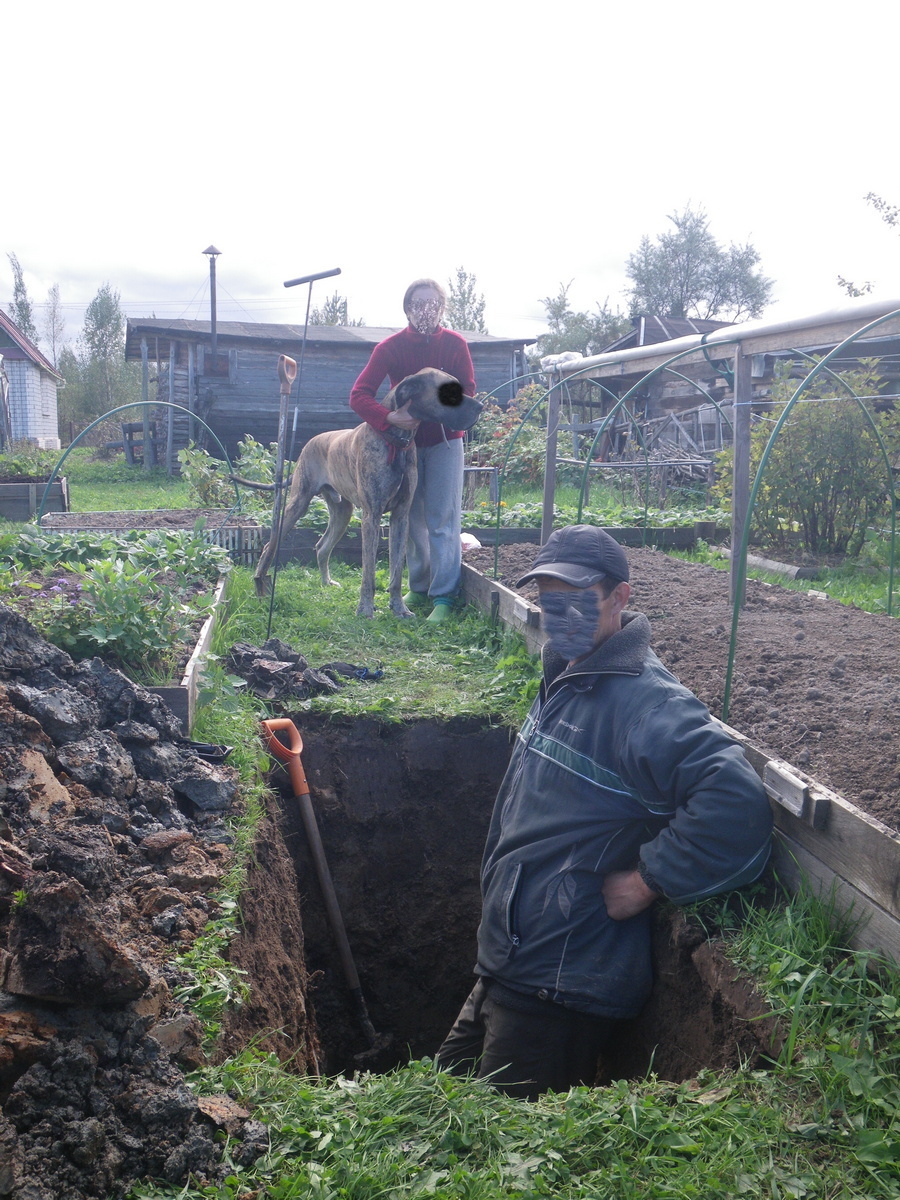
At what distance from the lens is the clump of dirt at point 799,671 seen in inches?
120

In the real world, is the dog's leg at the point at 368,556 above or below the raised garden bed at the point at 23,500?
below

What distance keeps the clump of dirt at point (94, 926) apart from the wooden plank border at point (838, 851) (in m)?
1.67

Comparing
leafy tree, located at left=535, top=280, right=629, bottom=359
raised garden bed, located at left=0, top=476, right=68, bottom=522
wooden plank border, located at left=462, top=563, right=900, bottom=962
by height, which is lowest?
wooden plank border, located at left=462, top=563, right=900, bottom=962

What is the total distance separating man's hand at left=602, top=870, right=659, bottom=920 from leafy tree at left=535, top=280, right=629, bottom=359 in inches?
1507

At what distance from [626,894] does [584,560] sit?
42.3 inches

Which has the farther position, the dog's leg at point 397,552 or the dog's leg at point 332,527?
the dog's leg at point 332,527

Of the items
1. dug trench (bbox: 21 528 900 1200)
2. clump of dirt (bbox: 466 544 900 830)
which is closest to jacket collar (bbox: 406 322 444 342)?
clump of dirt (bbox: 466 544 900 830)

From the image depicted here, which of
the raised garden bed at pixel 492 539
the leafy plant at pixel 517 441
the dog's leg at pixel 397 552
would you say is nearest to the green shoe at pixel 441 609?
the dog's leg at pixel 397 552

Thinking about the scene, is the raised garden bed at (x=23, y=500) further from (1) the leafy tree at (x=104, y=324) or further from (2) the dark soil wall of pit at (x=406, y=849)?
(1) the leafy tree at (x=104, y=324)

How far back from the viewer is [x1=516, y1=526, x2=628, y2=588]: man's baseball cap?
2828 mm

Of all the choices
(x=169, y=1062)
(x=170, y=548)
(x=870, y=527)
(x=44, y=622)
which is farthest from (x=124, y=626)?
(x=870, y=527)

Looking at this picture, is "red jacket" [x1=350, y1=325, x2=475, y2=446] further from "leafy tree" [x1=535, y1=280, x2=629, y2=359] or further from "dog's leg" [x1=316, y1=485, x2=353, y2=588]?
"leafy tree" [x1=535, y1=280, x2=629, y2=359]

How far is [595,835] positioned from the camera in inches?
107

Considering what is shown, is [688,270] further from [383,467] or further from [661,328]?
[383,467]
